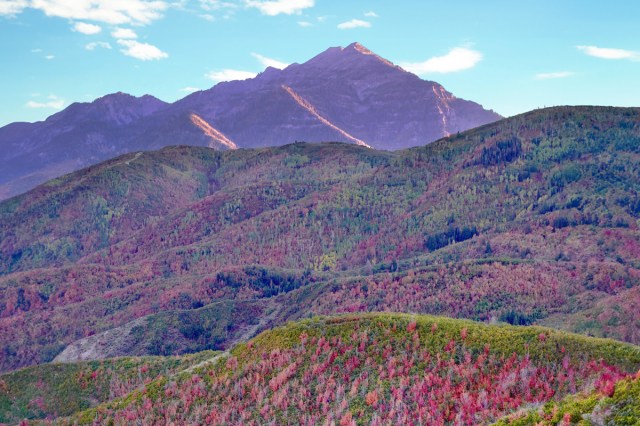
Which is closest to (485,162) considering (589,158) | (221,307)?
(589,158)

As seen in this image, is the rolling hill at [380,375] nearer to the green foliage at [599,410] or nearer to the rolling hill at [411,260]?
the green foliage at [599,410]

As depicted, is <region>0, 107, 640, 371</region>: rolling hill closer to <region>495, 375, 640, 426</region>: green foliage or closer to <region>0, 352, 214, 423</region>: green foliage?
<region>0, 352, 214, 423</region>: green foliage

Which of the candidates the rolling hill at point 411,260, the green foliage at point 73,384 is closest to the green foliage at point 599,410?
the green foliage at point 73,384

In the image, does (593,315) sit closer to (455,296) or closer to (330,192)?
(455,296)

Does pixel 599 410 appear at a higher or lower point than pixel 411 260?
higher

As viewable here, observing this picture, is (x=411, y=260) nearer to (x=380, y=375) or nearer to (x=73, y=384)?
(x=73, y=384)

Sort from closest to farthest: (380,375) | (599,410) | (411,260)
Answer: (599,410)
(380,375)
(411,260)

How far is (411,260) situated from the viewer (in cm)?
13875

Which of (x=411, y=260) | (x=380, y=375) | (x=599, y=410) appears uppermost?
(x=599, y=410)

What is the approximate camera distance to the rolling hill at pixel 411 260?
97375 millimetres

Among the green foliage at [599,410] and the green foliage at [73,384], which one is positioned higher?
the green foliage at [599,410]

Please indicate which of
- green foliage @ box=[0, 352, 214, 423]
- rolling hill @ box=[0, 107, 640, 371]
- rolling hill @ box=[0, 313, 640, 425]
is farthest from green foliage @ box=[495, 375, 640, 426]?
rolling hill @ box=[0, 107, 640, 371]

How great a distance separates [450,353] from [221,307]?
253 feet

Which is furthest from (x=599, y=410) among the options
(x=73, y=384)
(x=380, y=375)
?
(x=73, y=384)
